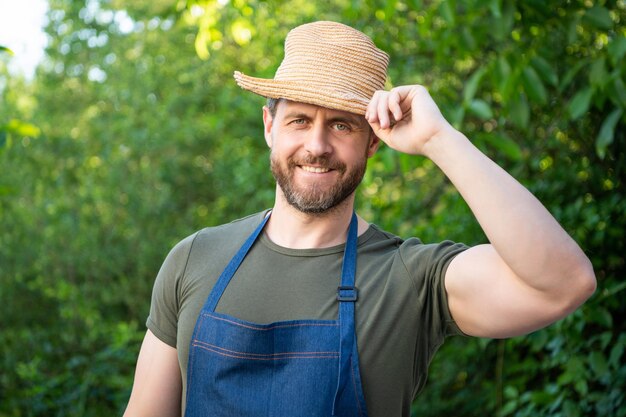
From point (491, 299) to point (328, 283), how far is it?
419 millimetres

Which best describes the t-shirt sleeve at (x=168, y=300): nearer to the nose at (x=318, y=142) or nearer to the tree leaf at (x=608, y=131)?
the nose at (x=318, y=142)

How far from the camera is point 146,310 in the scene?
686 centimetres

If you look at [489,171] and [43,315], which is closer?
[489,171]

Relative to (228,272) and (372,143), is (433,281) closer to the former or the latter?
(372,143)

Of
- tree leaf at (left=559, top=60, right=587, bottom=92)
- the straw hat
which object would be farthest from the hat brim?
tree leaf at (left=559, top=60, right=587, bottom=92)

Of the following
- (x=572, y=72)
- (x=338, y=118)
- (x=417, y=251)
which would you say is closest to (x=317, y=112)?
(x=338, y=118)

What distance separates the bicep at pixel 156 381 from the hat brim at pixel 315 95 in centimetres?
72

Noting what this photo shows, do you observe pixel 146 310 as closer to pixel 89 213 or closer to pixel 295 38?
pixel 89 213

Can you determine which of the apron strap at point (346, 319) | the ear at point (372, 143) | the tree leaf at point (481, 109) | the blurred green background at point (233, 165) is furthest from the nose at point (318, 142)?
the tree leaf at point (481, 109)

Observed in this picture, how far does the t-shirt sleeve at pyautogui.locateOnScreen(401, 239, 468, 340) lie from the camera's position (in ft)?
6.26

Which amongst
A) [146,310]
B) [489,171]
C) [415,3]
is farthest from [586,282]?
[146,310]

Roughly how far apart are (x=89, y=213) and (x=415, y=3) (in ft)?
15.4

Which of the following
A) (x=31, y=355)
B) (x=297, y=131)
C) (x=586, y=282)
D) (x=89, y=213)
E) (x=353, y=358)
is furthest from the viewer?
(x=89, y=213)

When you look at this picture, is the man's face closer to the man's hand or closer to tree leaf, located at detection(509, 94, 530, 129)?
the man's hand
